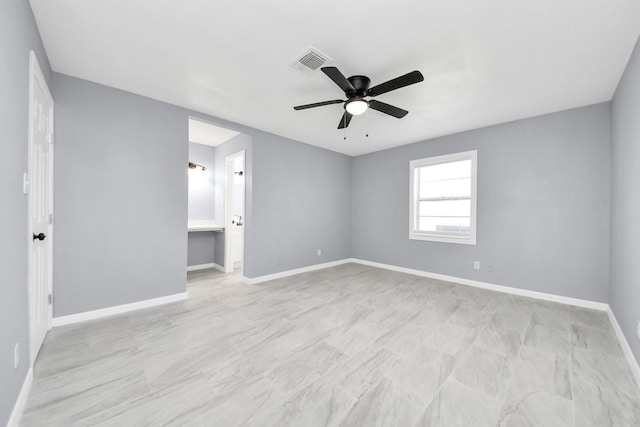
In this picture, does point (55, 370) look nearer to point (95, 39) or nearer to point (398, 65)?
point (95, 39)

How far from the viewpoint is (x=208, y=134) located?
4.74 metres

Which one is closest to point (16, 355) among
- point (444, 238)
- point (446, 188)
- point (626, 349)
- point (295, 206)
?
point (295, 206)

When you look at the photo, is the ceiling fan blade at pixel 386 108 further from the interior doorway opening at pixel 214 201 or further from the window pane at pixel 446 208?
the interior doorway opening at pixel 214 201

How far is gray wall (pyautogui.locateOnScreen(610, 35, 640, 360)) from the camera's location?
6.63 feet

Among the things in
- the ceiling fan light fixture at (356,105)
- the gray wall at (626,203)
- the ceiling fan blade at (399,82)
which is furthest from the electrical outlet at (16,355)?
the gray wall at (626,203)

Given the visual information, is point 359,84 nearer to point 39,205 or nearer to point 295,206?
point 295,206

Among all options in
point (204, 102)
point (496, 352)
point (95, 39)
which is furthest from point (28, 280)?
point (496, 352)

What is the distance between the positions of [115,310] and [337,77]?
3508mm

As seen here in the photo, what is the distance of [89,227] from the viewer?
9.02ft

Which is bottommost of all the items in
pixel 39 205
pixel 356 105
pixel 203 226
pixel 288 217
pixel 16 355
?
pixel 16 355

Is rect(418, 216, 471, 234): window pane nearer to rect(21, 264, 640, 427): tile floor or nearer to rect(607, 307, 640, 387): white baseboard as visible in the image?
rect(21, 264, 640, 427): tile floor

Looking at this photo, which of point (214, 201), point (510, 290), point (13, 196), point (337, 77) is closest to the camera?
point (13, 196)

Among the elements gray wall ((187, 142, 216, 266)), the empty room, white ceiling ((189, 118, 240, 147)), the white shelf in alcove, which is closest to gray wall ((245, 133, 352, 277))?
the empty room

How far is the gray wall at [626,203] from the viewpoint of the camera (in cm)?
202
